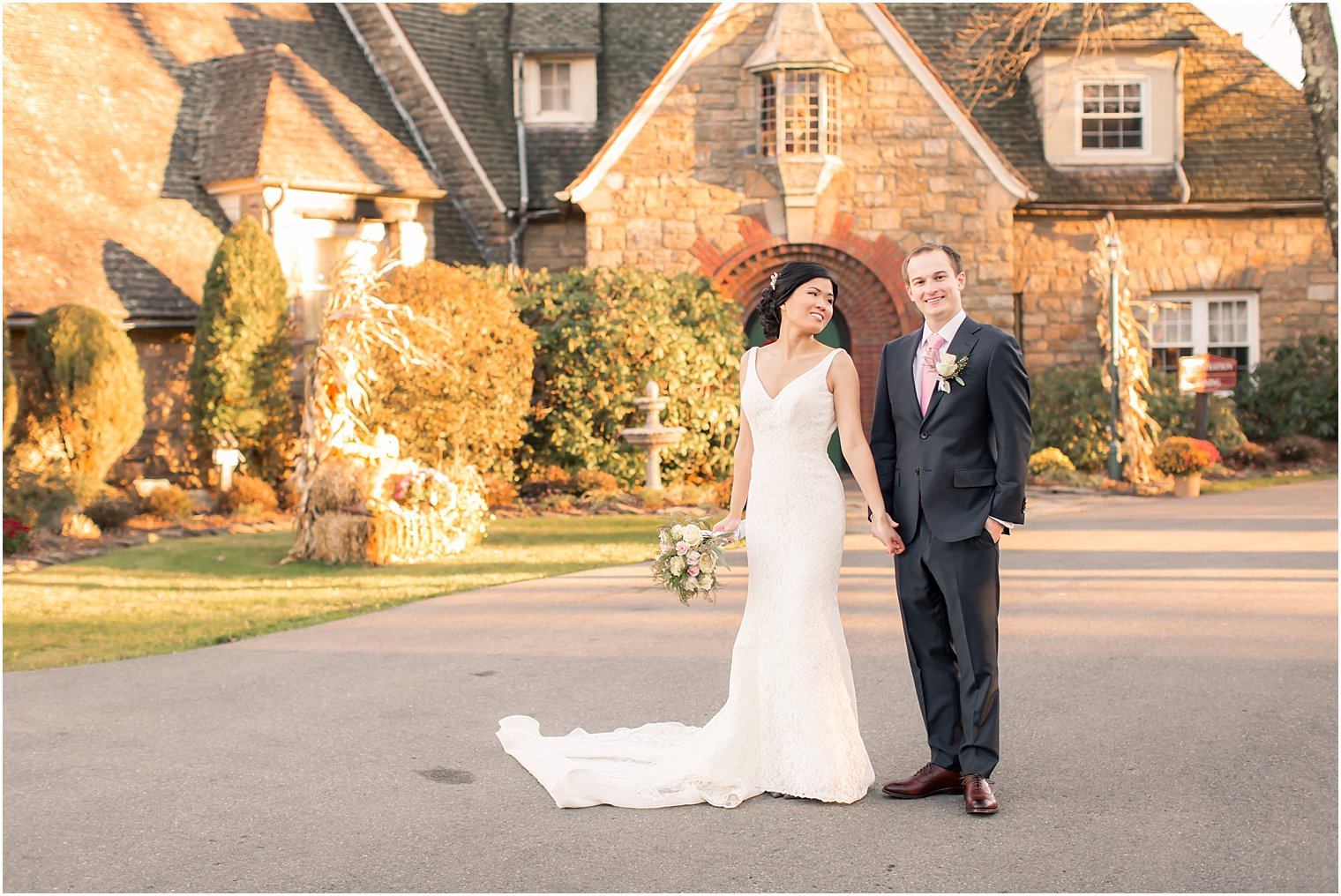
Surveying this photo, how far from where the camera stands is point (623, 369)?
17219 mm

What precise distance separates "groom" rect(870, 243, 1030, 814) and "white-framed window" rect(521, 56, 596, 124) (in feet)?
55.6

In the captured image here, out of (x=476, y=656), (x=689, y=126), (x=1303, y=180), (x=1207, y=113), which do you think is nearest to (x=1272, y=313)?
(x=1303, y=180)

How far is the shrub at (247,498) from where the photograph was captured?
52.1 feet

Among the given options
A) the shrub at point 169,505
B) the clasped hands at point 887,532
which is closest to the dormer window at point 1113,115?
the shrub at point 169,505

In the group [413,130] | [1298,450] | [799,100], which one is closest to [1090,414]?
[1298,450]

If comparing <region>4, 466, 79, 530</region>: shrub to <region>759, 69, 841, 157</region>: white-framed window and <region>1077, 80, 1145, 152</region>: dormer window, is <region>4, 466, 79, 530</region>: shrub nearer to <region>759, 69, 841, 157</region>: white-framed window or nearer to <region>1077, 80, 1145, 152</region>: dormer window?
<region>759, 69, 841, 157</region>: white-framed window

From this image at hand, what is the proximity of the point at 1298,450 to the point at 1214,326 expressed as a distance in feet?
8.21

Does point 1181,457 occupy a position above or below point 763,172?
below

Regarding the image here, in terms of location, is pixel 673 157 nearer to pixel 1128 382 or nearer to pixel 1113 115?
pixel 1128 382

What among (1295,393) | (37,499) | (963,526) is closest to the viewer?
(963,526)

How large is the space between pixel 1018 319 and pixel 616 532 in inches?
370

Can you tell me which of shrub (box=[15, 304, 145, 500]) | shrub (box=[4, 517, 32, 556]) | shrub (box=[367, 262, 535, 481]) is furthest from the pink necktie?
shrub (box=[15, 304, 145, 500])

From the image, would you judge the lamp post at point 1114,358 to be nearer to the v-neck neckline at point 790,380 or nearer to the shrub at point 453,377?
the shrub at point 453,377

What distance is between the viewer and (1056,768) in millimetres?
5656
